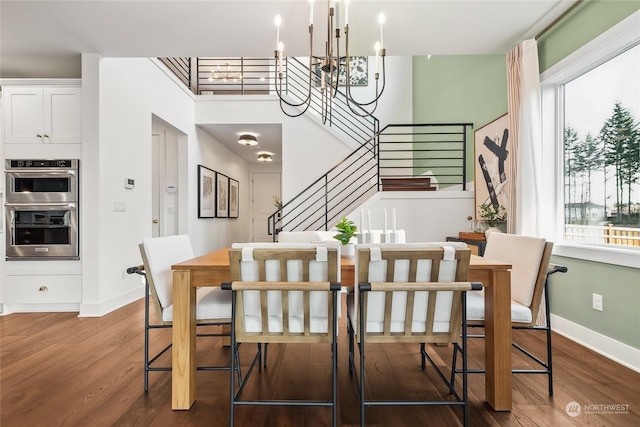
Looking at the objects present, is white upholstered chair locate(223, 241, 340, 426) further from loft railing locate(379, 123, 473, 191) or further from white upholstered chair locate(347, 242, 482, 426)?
loft railing locate(379, 123, 473, 191)

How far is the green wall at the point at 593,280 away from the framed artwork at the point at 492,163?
0.93 m

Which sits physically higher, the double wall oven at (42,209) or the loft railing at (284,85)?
the loft railing at (284,85)

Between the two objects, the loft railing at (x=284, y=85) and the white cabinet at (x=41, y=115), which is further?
the loft railing at (x=284, y=85)

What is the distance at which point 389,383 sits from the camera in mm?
2006

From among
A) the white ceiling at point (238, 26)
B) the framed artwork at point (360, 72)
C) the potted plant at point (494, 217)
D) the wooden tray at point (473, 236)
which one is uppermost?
the framed artwork at point (360, 72)

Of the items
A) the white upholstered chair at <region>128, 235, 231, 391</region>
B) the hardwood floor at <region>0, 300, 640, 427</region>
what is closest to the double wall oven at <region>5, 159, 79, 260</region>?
the hardwood floor at <region>0, 300, 640, 427</region>

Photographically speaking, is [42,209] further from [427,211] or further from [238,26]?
[427,211]

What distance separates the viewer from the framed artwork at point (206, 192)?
5734 millimetres

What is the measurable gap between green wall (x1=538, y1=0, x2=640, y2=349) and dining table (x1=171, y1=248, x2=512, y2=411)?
1.16 metres

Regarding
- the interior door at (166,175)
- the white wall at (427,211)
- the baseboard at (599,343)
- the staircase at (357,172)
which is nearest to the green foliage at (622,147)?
the baseboard at (599,343)

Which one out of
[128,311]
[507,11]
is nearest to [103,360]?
→ [128,311]

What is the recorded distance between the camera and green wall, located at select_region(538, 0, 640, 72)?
7.42 feet

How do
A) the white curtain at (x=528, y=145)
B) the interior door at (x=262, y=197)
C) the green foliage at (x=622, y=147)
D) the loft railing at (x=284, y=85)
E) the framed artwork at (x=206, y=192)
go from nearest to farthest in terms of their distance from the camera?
1. the green foliage at (x=622, y=147)
2. the white curtain at (x=528, y=145)
3. the framed artwork at (x=206, y=192)
4. the loft railing at (x=284, y=85)
5. the interior door at (x=262, y=197)

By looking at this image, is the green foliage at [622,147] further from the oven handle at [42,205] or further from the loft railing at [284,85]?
the oven handle at [42,205]
